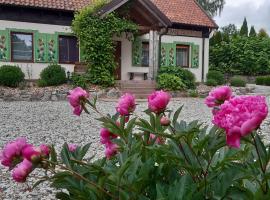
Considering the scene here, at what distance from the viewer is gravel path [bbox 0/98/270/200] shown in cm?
360

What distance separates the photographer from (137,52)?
18.7 meters

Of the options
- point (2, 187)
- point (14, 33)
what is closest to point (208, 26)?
point (14, 33)

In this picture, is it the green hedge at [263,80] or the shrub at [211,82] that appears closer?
the shrub at [211,82]

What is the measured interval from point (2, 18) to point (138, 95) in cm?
653

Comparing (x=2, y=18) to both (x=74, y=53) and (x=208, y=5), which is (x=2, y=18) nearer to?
(x=74, y=53)

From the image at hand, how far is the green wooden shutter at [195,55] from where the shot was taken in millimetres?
20016

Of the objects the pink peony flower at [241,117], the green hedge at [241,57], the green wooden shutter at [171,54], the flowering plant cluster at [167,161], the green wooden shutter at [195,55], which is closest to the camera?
the pink peony flower at [241,117]

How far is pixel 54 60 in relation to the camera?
658 inches

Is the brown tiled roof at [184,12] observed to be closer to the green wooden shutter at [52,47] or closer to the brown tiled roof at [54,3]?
the brown tiled roof at [54,3]

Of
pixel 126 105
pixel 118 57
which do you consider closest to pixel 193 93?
pixel 118 57

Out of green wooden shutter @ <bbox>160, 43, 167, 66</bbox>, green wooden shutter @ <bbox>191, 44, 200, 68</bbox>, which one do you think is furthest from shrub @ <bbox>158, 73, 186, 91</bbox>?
green wooden shutter @ <bbox>191, 44, 200, 68</bbox>

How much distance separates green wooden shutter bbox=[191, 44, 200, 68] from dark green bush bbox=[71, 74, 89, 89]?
23.3 ft

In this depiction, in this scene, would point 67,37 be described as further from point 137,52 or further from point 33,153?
point 33,153

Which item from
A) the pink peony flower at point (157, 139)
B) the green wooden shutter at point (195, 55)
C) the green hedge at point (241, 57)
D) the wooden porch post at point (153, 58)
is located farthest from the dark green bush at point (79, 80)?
the pink peony flower at point (157, 139)
